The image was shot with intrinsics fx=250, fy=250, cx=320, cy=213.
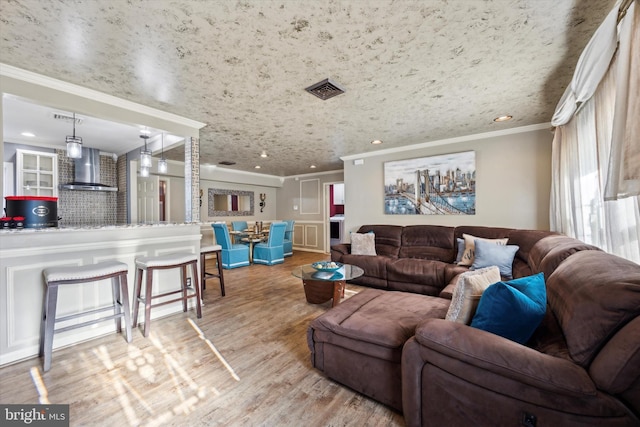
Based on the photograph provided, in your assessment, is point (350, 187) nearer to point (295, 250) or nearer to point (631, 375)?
point (295, 250)

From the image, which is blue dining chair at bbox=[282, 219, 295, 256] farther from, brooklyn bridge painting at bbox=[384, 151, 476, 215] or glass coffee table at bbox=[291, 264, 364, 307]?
glass coffee table at bbox=[291, 264, 364, 307]

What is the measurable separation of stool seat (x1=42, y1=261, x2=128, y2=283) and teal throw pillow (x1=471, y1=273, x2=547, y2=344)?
2.73 metres

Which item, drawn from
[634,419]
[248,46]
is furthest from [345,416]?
[248,46]

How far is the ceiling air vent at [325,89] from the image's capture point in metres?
2.19

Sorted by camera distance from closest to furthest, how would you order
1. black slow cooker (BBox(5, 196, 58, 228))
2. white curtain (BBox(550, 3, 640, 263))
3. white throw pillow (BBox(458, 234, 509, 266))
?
white curtain (BBox(550, 3, 640, 263)), black slow cooker (BBox(5, 196, 58, 228)), white throw pillow (BBox(458, 234, 509, 266))

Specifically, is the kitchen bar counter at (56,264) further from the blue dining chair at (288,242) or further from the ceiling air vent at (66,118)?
the blue dining chair at (288,242)

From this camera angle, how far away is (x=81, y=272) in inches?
79.3

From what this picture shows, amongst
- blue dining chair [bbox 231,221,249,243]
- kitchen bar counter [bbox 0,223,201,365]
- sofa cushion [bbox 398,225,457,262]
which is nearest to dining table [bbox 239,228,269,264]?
blue dining chair [bbox 231,221,249,243]

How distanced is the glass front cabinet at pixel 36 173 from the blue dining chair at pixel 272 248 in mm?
3597

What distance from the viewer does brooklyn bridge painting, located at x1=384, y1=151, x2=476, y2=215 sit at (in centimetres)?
392

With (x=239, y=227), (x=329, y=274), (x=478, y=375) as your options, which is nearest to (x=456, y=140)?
(x=329, y=274)

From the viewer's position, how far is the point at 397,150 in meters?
4.54

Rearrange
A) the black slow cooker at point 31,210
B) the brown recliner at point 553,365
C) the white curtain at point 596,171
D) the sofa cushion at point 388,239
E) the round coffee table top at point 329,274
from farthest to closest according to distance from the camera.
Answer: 1. the sofa cushion at point 388,239
2. the round coffee table top at point 329,274
3. the black slow cooker at point 31,210
4. the white curtain at point 596,171
5. the brown recliner at point 553,365

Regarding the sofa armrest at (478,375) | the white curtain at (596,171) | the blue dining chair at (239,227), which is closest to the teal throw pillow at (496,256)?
the white curtain at (596,171)
